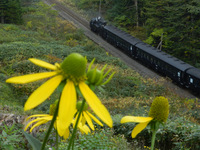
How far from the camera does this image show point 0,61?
17.4 metres

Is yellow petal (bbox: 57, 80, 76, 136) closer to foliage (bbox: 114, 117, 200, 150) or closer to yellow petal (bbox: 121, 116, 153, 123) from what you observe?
yellow petal (bbox: 121, 116, 153, 123)

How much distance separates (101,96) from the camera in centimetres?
1472

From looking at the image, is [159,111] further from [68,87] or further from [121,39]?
[121,39]

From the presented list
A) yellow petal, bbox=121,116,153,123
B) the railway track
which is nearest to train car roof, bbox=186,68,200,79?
the railway track

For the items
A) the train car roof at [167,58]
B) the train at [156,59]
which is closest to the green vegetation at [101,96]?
the train at [156,59]

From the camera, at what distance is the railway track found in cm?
1751

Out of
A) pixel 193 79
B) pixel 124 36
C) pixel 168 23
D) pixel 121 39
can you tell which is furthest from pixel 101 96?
pixel 168 23

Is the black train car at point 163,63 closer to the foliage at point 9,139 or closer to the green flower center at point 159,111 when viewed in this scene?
the foliage at point 9,139

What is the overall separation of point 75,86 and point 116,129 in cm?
653

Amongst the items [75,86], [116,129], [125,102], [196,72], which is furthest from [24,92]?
[75,86]

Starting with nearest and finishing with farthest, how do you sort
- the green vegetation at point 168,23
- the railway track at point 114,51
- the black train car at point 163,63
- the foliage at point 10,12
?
the railway track at point 114,51 → the black train car at point 163,63 → the green vegetation at point 168,23 → the foliage at point 10,12

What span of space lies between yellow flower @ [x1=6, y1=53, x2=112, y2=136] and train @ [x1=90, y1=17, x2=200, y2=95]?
16.2 m

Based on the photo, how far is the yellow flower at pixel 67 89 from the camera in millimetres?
867

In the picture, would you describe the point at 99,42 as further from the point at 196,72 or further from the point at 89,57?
the point at 196,72
